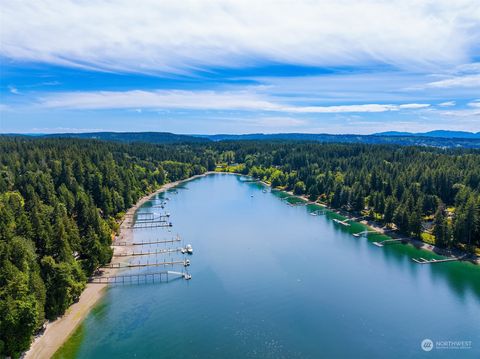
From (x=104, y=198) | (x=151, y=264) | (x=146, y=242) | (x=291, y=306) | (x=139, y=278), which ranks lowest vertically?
(x=291, y=306)

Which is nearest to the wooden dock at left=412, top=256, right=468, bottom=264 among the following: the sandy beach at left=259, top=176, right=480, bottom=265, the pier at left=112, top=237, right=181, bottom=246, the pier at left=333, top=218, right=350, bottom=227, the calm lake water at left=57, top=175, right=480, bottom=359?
the sandy beach at left=259, top=176, right=480, bottom=265

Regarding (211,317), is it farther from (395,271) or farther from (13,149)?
(13,149)

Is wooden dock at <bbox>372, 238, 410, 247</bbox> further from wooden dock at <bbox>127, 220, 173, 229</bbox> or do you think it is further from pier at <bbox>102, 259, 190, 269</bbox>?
wooden dock at <bbox>127, 220, 173, 229</bbox>

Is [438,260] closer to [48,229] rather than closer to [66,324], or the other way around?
[66,324]

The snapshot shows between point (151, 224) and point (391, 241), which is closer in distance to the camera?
point (391, 241)

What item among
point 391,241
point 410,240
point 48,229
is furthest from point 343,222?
point 48,229

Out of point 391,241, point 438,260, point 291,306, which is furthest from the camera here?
point 391,241

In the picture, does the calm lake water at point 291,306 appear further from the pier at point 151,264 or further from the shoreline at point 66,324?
the pier at point 151,264
